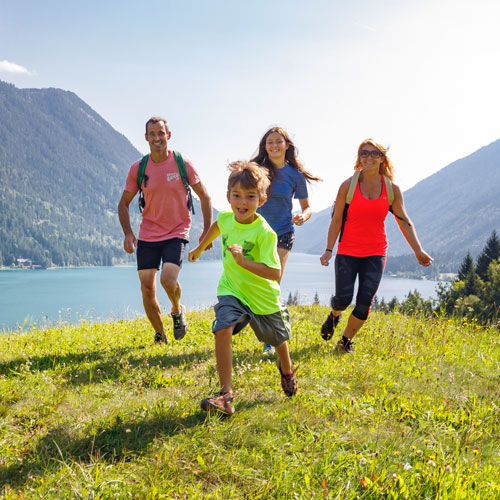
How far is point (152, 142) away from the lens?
562cm

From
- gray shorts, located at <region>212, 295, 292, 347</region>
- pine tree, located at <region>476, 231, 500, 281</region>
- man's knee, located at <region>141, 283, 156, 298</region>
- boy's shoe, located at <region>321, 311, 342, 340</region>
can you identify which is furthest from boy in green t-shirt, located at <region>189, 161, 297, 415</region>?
pine tree, located at <region>476, 231, 500, 281</region>

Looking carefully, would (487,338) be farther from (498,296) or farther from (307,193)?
(498,296)

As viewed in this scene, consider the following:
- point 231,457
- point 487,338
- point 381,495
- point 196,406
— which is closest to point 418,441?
point 381,495

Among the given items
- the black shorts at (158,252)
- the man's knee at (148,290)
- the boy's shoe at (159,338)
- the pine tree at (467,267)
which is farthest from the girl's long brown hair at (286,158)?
the pine tree at (467,267)

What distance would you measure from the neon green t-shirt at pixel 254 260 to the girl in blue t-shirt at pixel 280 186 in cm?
198

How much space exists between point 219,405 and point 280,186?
341 cm

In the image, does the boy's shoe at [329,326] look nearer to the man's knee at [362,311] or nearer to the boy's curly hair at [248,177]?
the man's knee at [362,311]

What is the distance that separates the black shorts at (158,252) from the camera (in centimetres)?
572

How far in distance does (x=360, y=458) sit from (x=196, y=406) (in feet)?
4.79

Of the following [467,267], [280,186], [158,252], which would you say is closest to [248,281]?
[280,186]

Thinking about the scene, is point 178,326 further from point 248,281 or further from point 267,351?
point 248,281

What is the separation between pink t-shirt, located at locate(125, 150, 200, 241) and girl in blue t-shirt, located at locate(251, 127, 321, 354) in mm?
1124

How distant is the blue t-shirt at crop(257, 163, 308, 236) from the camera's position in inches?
224

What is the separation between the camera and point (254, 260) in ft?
11.8
